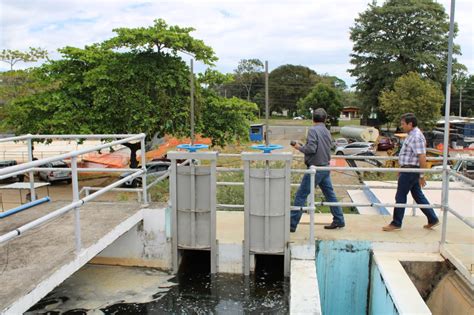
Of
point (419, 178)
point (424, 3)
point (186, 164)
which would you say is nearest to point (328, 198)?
point (419, 178)

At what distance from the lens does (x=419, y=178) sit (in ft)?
19.1

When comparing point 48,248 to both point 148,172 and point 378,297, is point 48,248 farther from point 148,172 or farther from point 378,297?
point 148,172

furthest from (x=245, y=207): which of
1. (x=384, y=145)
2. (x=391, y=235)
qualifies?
(x=384, y=145)

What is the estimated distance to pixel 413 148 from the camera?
5.62 m

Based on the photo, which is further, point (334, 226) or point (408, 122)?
point (334, 226)

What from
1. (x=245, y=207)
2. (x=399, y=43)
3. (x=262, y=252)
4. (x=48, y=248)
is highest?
(x=399, y=43)

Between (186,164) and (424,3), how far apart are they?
49.2 meters

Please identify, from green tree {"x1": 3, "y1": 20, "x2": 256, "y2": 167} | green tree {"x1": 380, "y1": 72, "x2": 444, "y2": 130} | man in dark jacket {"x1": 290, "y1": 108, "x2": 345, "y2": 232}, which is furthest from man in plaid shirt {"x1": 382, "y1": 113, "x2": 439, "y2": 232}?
green tree {"x1": 380, "y1": 72, "x2": 444, "y2": 130}

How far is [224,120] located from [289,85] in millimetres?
55134

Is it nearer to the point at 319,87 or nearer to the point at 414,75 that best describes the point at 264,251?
the point at 414,75

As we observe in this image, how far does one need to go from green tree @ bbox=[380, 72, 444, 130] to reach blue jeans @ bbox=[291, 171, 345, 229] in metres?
34.1

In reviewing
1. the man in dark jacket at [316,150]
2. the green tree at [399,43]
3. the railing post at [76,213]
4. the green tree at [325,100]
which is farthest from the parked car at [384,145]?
the railing post at [76,213]

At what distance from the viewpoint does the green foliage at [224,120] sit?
2039cm

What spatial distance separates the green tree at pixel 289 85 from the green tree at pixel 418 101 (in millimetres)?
35706
